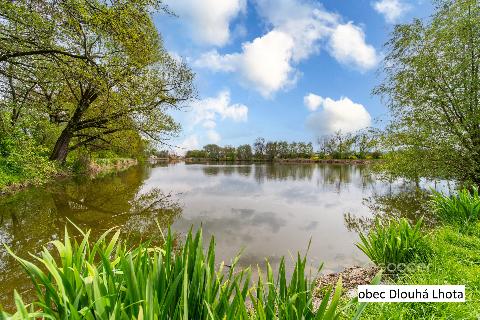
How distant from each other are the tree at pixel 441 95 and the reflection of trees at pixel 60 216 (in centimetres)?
1192

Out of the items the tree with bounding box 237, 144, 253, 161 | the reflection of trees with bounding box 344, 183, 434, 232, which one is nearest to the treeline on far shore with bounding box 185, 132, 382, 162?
the tree with bounding box 237, 144, 253, 161

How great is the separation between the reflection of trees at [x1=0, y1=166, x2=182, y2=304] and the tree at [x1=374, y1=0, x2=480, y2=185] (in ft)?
39.1

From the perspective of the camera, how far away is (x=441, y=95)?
11922mm

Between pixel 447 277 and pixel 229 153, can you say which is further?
pixel 229 153

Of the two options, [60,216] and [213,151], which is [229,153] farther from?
[60,216]

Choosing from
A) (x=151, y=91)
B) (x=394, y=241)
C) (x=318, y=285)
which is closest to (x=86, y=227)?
(x=318, y=285)

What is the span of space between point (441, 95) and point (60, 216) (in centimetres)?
1697

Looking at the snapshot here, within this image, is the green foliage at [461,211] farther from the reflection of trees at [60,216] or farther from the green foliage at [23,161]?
the green foliage at [23,161]

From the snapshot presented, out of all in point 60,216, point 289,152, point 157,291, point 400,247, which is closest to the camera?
Answer: point 157,291

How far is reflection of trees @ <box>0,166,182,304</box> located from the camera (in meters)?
6.52

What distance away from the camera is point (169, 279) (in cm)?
221

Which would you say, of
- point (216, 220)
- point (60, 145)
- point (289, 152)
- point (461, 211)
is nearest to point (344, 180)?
point (216, 220)

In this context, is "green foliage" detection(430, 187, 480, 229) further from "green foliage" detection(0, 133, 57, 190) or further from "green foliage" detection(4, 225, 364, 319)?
"green foliage" detection(0, 133, 57, 190)

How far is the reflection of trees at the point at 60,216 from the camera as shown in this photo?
21.4 feet
